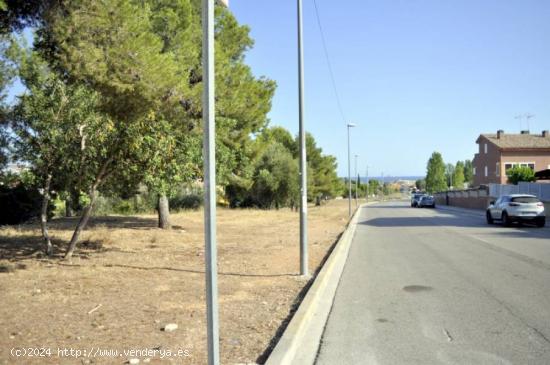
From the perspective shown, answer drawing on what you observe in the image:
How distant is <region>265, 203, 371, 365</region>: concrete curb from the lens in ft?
17.0

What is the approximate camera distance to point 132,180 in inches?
450

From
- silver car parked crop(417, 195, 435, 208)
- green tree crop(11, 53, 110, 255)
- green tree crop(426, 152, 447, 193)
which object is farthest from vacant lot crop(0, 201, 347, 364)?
green tree crop(426, 152, 447, 193)

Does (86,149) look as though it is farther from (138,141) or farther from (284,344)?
(284,344)

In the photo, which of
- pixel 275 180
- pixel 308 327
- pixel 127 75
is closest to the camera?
pixel 308 327

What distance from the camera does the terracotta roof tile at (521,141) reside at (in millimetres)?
65562

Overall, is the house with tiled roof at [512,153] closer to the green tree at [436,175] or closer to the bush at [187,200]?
the green tree at [436,175]

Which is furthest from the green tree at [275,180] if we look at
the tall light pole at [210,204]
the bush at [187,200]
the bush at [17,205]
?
the tall light pole at [210,204]

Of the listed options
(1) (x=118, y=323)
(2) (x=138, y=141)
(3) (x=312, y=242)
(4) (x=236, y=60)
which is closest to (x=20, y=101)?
(2) (x=138, y=141)

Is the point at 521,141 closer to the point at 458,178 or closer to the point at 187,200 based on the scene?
the point at 187,200

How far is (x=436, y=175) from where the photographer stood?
10544 centimetres

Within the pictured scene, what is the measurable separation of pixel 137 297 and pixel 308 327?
9.54 ft

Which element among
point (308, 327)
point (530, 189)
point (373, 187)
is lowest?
point (308, 327)

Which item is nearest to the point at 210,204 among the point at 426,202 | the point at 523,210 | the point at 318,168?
the point at 523,210

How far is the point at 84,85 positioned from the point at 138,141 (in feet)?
5.07
